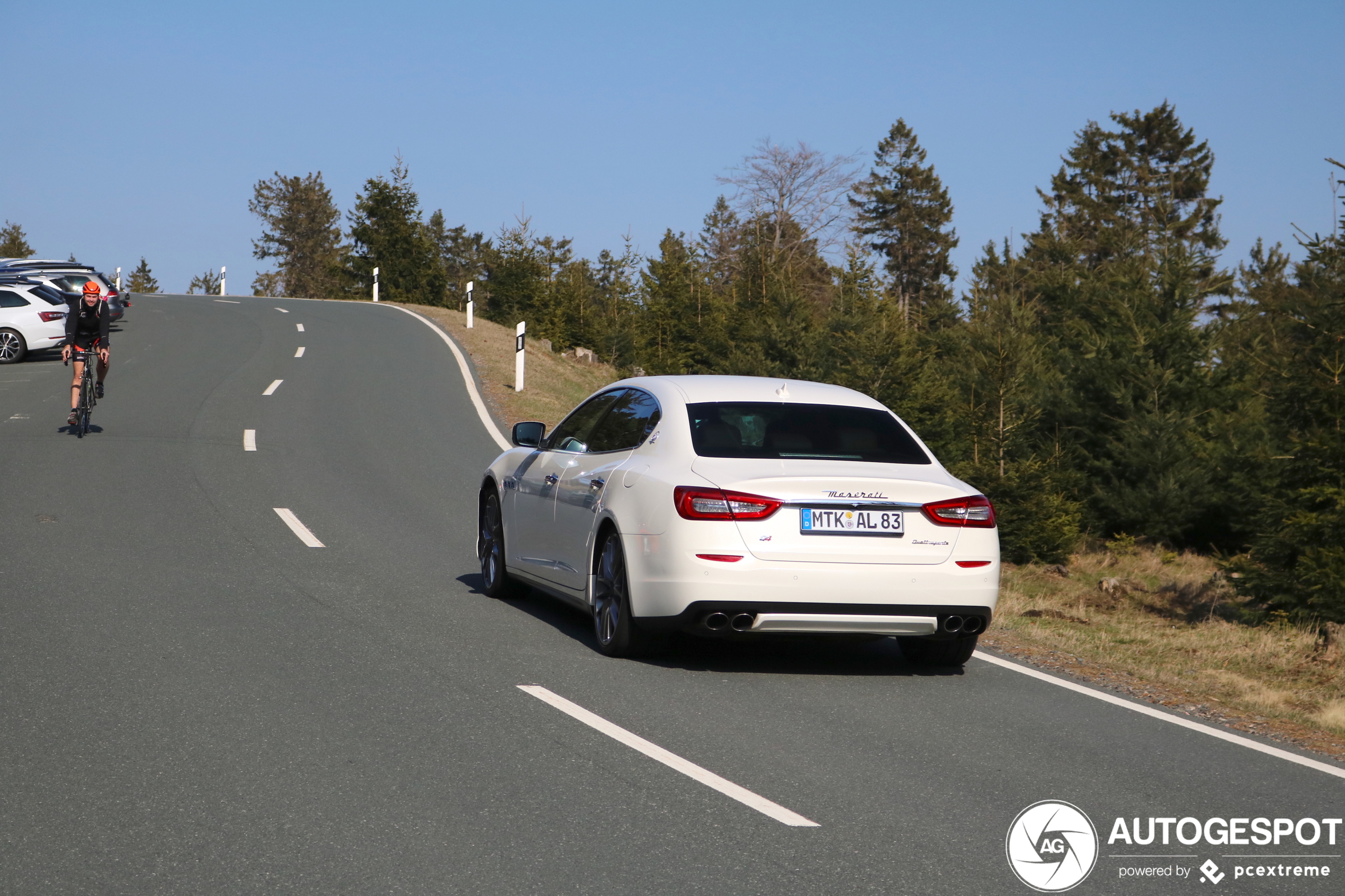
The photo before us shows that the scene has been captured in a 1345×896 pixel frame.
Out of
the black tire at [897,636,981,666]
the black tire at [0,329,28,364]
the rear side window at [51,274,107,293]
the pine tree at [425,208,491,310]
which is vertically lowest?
the black tire at [897,636,981,666]

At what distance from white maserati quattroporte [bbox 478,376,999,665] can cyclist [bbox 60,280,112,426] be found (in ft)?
38.3

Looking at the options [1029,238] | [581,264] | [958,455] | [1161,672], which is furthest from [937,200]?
[1161,672]

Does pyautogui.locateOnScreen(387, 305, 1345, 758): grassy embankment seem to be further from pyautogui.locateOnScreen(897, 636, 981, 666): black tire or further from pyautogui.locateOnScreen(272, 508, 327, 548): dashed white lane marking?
pyautogui.locateOnScreen(272, 508, 327, 548): dashed white lane marking

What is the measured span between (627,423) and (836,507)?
1.71 meters

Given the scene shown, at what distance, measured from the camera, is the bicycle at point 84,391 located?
57.0 ft

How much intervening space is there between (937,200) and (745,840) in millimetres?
71405

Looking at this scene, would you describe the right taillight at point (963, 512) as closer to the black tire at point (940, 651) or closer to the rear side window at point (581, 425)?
the black tire at point (940, 651)

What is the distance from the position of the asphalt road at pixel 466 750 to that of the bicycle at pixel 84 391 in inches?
258

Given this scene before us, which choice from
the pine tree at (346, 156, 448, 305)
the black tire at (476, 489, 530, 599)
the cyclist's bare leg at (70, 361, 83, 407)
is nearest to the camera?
the black tire at (476, 489, 530, 599)

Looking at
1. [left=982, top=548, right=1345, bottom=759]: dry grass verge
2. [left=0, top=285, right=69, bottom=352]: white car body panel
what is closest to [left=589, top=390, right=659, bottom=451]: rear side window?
[left=982, top=548, right=1345, bottom=759]: dry grass verge

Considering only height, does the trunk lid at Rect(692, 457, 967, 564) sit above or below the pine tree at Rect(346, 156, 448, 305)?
below

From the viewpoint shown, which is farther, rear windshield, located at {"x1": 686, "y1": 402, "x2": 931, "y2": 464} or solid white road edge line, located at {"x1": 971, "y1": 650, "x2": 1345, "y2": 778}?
rear windshield, located at {"x1": 686, "y1": 402, "x2": 931, "y2": 464}

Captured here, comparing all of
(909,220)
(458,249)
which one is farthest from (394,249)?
(458,249)

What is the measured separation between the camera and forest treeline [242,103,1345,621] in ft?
46.4
